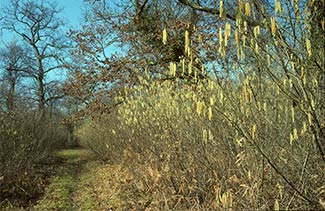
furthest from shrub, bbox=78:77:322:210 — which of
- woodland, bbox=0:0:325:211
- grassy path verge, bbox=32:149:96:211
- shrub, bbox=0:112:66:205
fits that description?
shrub, bbox=0:112:66:205

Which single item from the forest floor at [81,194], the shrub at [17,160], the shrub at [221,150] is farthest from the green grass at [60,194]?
the shrub at [221,150]

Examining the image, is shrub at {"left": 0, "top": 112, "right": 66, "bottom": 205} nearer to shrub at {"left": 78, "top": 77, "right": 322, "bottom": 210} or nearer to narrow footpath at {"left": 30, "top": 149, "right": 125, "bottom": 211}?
narrow footpath at {"left": 30, "top": 149, "right": 125, "bottom": 211}

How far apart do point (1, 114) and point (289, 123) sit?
747 centimetres

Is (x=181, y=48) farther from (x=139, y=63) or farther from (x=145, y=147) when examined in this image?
(x=145, y=147)

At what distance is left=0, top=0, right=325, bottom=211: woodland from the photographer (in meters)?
2.47

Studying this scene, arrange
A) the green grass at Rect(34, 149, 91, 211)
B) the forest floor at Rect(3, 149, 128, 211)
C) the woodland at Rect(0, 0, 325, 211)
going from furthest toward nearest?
1. the green grass at Rect(34, 149, 91, 211)
2. the forest floor at Rect(3, 149, 128, 211)
3. the woodland at Rect(0, 0, 325, 211)

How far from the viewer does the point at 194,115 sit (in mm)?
4855

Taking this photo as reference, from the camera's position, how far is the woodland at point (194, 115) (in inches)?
97.2

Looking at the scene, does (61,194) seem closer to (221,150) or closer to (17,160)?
(17,160)

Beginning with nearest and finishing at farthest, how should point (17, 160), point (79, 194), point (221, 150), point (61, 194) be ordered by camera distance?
point (221, 150) < point (17, 160) < point (61, 194) < point (79, 194)

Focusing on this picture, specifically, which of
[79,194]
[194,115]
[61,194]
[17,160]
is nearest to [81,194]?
[79,194]

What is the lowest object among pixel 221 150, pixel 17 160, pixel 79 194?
pixel 79 194

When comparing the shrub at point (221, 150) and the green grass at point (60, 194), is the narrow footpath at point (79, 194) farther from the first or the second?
the shrub at point (221, 150)

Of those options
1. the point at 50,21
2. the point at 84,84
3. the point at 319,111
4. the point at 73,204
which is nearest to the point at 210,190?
the point at 319,111
